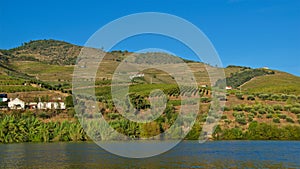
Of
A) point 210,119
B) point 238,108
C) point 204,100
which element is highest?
point 204,100

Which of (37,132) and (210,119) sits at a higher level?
(210,119)

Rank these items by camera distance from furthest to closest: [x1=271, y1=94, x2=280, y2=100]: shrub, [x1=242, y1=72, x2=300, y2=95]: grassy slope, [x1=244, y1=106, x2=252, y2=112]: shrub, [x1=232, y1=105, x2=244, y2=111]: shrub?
1. [x1=242, y1=72, x2=300, y2=95]: grassy slope
2. [x1=271, y1=94, x2=280, y2=100]: shrub
3. [x1=232, y1=105, x2=244, y2=111]: shrub
4. [x1=244, y1=106, x2=252, y2=112]: shrub

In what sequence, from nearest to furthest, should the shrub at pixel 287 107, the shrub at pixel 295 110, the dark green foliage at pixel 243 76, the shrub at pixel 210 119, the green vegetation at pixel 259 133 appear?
the green vegetation at pixel 259 133 < the shrub at pixel 210 119 < the shrub at pixel 295 110 < the shrub at pixel 287 107 < the dark green foliage at pixel 243 76

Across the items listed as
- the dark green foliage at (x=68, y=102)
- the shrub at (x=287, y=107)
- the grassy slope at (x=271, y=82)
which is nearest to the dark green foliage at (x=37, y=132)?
the dark green foliage at (x=68, y=102)

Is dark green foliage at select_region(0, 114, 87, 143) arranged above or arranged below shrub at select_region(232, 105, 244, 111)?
below

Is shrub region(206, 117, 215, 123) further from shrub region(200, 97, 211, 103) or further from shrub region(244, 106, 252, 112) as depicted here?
shrub region(200, 97, 211, 103)

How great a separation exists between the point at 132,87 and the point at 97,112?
90.8 feet

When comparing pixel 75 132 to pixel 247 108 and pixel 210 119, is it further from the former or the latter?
pixel 247 108

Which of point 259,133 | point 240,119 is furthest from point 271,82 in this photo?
point 259,133

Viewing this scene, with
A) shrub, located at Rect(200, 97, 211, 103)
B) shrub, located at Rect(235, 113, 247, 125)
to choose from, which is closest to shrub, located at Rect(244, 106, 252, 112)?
shrub, located at Rect(235, 113, 247, 125)

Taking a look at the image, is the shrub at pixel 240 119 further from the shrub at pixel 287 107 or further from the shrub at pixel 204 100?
the shrub at pixel 204 100

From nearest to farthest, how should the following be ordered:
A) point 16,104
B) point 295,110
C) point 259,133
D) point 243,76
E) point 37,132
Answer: point 259,133 → point 37,132 → point 295,110 → point 16,104 → point 243,76

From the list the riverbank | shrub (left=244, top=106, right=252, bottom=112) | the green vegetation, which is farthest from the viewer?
shrub (left=244, top=106, right=252, bottom=112)

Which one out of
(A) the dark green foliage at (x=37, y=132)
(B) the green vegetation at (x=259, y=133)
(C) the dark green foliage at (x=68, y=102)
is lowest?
(B) the green vegetation at (x=259, y=133)
